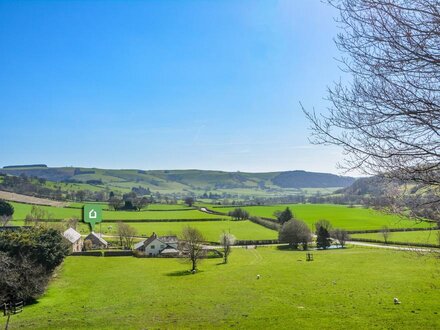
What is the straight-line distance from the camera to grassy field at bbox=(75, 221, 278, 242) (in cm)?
7519

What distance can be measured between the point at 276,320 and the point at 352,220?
77.6 m

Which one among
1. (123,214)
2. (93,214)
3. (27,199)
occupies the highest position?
(27,199)

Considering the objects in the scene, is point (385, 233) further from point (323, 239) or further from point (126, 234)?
point (126, 234)

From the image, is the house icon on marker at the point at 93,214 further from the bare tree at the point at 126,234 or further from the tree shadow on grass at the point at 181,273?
the tree shadow on grass at the point at 181,273

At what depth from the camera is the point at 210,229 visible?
268 feet

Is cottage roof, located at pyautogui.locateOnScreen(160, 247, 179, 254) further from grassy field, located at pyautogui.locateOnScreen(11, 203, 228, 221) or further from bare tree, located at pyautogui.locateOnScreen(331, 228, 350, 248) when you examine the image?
grassy field, located at pyautogui.locateOnScreen(11, 203, 228, 221)

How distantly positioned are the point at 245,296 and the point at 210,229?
5324cm

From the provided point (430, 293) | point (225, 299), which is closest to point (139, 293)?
point (225, 299)

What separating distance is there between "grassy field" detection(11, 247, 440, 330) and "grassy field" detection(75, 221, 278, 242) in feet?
88.9

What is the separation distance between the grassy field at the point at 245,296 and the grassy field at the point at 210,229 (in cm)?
2710

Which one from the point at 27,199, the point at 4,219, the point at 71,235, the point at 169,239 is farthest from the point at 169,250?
the point at 27,199

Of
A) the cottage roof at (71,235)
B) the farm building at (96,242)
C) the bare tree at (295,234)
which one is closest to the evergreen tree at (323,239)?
the bare tree at (295,234)

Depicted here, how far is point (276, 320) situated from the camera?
→ 2162 centimetres

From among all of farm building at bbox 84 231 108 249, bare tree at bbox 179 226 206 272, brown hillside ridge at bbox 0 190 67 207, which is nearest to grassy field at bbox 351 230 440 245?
bare tree at bbox 179 226 206 272
